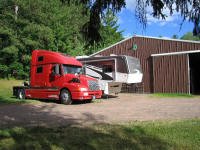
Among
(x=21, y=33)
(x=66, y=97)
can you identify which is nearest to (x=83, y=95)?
(x=66, y=97)

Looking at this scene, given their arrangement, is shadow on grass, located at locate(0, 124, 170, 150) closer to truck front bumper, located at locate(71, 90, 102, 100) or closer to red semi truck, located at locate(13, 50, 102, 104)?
truck front bumper, located at locate(71, 90, 102, 100)

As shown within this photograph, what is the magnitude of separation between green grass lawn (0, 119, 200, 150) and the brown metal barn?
12.1 meters

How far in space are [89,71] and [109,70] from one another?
5.06ft

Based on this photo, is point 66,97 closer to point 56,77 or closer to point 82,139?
point 56,77

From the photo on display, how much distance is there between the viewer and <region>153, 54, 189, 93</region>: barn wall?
16.4m

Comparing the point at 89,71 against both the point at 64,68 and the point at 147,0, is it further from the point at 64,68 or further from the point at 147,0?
the point at 147,0

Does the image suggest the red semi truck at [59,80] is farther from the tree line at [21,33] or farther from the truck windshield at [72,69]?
the tree line at [21,33]

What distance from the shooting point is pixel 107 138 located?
163 inches

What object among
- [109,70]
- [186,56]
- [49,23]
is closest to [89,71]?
[109,70]

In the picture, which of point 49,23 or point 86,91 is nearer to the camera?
point 86,91

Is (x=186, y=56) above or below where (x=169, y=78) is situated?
above

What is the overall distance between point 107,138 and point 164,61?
1453cm

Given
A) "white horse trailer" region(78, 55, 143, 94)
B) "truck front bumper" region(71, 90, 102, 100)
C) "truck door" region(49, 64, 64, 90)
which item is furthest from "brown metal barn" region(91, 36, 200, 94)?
"truck door" region(49, 64, 64, 90)

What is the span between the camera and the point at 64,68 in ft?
36.1
